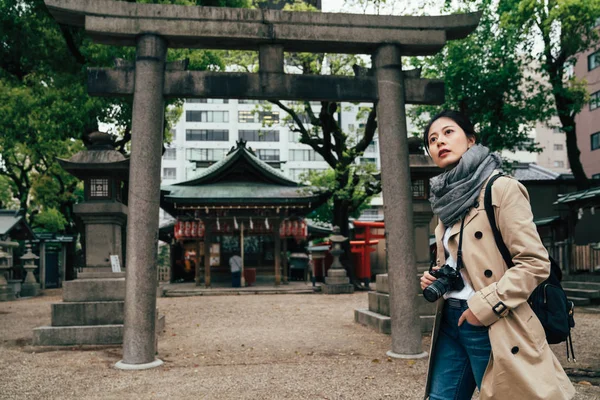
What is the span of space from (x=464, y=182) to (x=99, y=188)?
324 inches

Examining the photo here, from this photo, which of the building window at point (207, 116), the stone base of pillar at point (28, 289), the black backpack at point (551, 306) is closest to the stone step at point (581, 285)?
the black backpack at point (551, 306)

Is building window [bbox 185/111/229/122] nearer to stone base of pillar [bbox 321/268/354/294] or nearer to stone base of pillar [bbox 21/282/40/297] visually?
stone base of pillar [bbox 21/282/40/297]

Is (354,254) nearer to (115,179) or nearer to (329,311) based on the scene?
(329,311)

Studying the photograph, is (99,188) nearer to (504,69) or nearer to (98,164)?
(98,164)

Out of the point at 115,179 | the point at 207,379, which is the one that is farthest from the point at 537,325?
the point at 115,179

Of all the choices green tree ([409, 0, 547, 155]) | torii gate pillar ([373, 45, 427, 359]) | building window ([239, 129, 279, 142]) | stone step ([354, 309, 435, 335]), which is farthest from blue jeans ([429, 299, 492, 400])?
building window ([239, 129, 279, 142])

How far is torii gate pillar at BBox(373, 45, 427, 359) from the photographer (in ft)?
22.4

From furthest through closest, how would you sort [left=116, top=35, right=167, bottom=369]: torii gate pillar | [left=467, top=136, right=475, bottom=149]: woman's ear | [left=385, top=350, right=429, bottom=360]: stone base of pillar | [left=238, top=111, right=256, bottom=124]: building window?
[left=238, top=111, right=256, bottom=124]: building window → [left=385, top=350, right=429, bottom=360]: stone base of pillar → [left=116, top=35, right=167, bottom=369]: torii gate pillar → [left=467, top=136, right=475, bottom=149]: woman's ear

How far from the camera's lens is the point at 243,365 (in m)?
6.59

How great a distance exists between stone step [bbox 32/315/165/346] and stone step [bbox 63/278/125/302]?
0.49 m

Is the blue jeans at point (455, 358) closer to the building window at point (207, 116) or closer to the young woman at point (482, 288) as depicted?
the young woman at point (482, 288)

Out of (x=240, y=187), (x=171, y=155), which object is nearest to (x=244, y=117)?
(x=171, y=155)

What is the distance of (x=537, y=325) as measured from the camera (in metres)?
2.30

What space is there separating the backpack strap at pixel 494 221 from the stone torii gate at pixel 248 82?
14.5 ft
